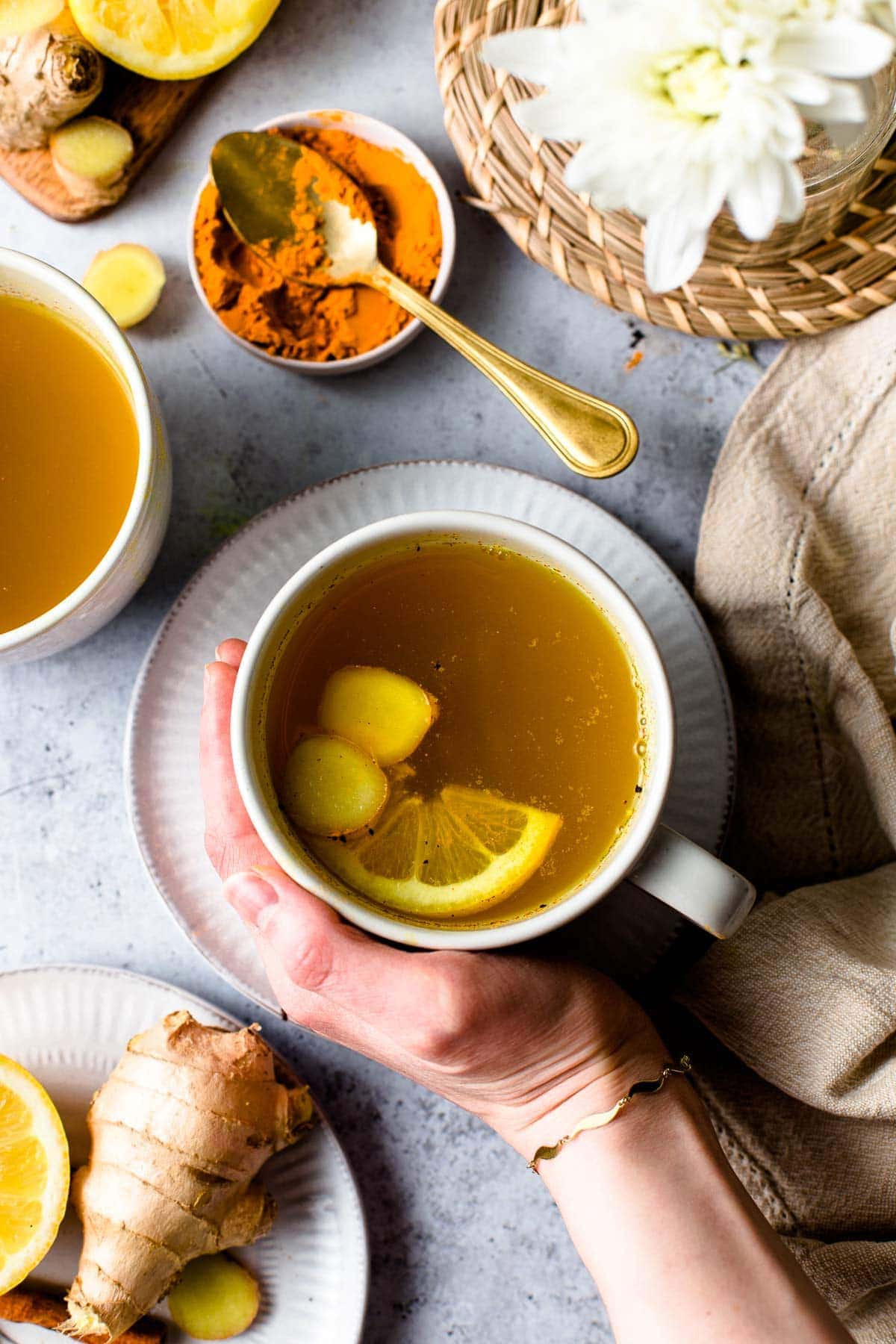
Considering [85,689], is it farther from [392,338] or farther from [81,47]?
[81,47]

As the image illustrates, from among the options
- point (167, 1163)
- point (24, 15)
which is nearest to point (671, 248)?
point (24, 15)

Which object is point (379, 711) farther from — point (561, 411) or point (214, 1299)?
point (214, 1299)

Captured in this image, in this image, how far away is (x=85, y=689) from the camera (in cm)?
119

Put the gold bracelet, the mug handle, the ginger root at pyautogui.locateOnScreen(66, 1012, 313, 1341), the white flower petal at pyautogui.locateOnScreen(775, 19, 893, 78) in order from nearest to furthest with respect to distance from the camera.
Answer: the white flower petal at pyautogui.locateOnScreen(775, 19, 893, 78), the mug handle, the gold bracelet, the ginger root at pyautogui.locateOnScreen(66, 1012, 313, 1341)

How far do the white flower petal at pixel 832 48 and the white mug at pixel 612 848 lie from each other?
0.34m

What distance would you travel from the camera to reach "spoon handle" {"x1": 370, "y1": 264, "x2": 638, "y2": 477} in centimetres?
103

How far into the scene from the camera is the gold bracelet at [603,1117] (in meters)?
0.91

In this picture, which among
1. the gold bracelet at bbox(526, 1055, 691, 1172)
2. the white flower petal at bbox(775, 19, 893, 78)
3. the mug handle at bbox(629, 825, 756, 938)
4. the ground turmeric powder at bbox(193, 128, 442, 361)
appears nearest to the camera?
the white flower petal at bbox(775, 19, 893, 78)

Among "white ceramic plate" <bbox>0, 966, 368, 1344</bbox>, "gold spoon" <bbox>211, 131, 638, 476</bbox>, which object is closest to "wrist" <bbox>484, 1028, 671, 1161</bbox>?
"white ceramic plate" <bbox>0, 966, 368, 1344</bbox>

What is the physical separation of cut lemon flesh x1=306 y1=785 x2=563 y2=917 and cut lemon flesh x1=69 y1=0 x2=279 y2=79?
2.60ft

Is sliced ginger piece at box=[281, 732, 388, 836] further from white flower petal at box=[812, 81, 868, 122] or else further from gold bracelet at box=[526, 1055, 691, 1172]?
white flower petal at box=[812, 81, 868, 122]

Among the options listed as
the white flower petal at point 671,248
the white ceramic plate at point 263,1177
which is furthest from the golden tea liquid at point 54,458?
the white flower petal at point 671,248

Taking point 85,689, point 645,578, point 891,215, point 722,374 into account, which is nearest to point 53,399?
point 85,689

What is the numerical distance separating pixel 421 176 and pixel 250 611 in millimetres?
487
